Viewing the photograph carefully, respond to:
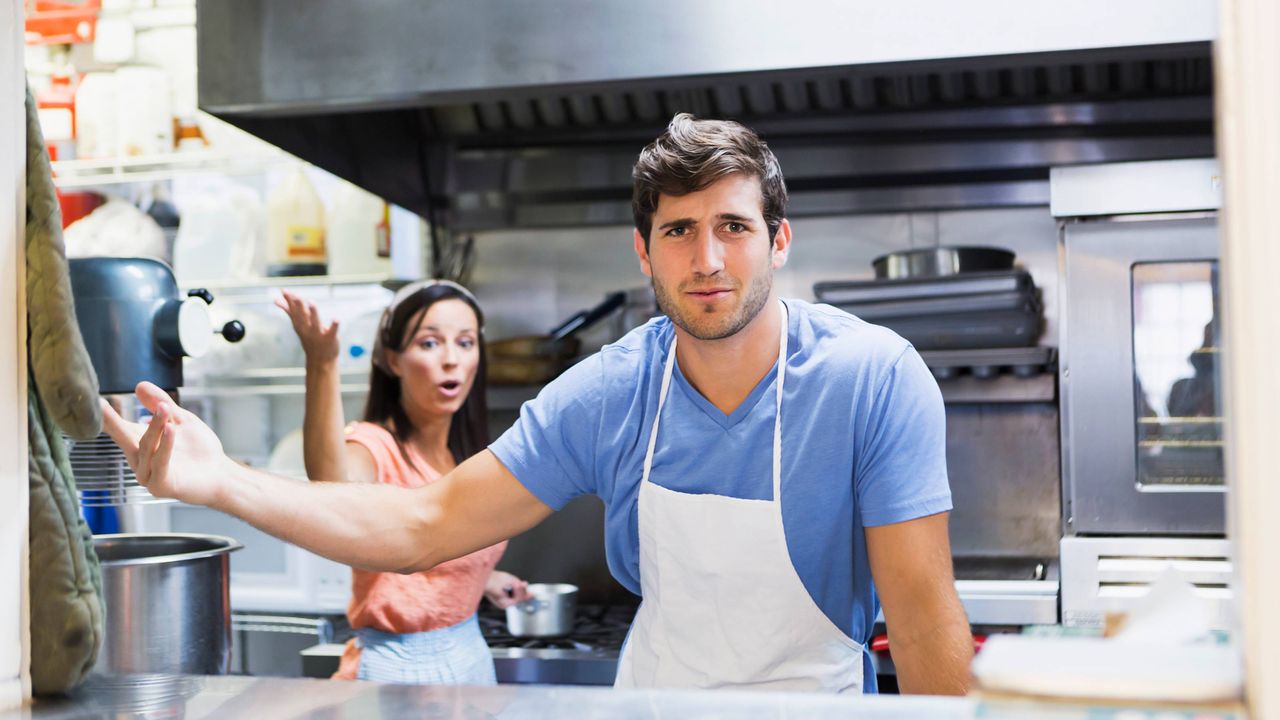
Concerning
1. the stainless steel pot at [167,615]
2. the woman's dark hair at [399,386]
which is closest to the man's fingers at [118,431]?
the stainless steel pot at [167,615]

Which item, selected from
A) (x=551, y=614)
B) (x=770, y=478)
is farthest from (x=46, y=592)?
(x=551, y=614)

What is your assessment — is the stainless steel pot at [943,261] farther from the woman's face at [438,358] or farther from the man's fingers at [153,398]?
the man's fingers at [153,398]

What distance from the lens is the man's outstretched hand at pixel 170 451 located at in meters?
0.99

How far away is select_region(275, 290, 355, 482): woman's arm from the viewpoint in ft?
5.24

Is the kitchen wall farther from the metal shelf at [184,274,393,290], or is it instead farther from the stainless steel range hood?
the metal shelf at [184,274,393,290]

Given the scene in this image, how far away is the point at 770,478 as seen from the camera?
137cm

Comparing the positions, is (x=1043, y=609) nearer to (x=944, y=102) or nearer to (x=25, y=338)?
(x=944, y=102)

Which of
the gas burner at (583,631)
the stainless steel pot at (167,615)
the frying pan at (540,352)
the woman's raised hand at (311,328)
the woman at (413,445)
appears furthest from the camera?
the frying pan at (540,352)

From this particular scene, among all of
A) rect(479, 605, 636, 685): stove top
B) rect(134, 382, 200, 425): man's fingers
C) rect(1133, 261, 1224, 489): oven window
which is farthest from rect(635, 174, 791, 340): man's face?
rect(1133, 261, 1224, 489): oven window

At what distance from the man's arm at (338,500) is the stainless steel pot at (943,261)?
1117 mm

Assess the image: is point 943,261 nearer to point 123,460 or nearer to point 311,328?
point 311,328

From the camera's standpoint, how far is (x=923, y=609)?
1.25 meters

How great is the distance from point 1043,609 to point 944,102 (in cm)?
106

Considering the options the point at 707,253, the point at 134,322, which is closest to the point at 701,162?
the point at 707,253
